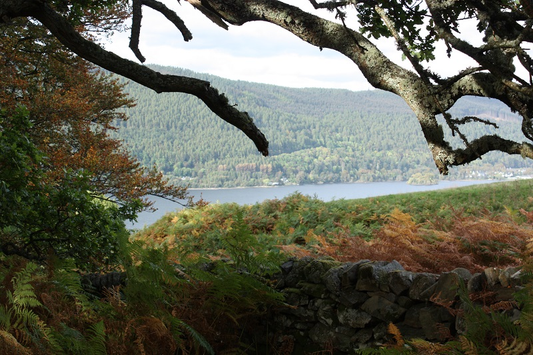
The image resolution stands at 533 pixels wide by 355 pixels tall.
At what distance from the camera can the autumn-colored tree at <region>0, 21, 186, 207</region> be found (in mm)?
8312

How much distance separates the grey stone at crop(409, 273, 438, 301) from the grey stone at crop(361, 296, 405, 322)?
138 mm

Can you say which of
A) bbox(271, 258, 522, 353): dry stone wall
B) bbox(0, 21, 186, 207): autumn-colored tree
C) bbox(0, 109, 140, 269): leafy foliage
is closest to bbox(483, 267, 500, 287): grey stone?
bbox(271, 258, 522, 353): dry stone wall

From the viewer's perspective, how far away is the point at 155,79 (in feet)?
14.0

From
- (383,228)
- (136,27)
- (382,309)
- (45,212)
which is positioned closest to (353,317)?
(382,309)

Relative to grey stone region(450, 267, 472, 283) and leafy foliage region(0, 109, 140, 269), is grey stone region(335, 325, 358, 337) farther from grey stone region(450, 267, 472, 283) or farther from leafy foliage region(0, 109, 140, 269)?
leafy foliage region(0, 109, 140, 269)

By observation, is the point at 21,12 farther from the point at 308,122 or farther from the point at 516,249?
the point at 308,122

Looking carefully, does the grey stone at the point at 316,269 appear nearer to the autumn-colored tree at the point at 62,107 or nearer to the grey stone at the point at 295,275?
the grey stone at the point at 295,275

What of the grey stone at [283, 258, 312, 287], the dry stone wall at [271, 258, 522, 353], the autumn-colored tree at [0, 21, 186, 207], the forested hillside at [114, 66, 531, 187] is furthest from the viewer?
the forested hillside at [114, 66, 531, 187]

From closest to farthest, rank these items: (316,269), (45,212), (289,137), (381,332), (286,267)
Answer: (381,332), (316,269), (286,267), (45,212), (289,137)

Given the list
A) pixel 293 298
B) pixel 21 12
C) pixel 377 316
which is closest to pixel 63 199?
pixel 21 12

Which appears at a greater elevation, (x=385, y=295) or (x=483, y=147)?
(x=483, y=147)

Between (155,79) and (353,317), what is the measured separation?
2.59 m

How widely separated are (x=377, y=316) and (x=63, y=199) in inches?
119

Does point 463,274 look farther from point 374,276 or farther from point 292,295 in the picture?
point 292,295
